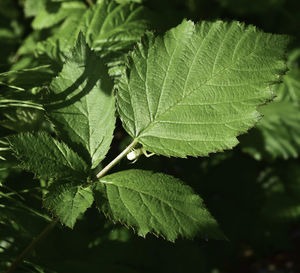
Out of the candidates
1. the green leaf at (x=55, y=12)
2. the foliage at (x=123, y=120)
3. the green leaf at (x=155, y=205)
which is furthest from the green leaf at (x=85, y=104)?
the green leaf at (x=55, y=12)

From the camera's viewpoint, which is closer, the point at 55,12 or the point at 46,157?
the point at 46,157

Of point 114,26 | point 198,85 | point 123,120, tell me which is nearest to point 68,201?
point 123,120

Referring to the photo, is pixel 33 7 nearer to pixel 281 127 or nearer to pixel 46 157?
pixel 46 157

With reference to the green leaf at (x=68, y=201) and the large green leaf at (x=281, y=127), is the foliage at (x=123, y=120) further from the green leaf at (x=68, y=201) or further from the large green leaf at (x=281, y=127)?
the large green leaf at (x=281, y=127)

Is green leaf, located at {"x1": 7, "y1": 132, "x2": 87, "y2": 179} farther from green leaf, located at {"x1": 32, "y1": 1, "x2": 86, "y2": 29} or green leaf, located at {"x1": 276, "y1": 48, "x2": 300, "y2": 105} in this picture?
green leaf, located at {"x1": 276, "y1": 48, "x2": 300, "y2": 105}

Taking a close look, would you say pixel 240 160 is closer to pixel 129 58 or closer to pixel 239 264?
pixel 239 264
